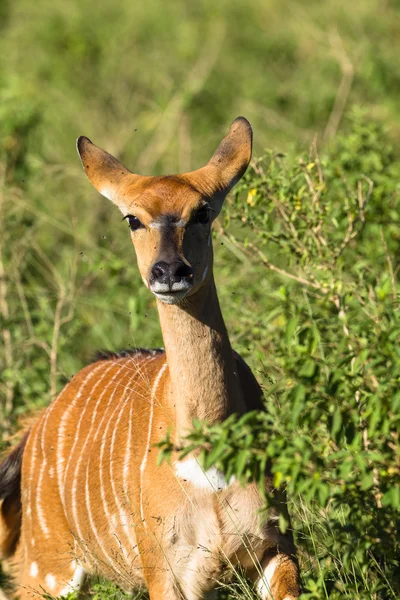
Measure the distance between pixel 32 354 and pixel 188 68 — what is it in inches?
258

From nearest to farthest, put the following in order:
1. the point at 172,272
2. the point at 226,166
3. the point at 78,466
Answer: the point at 172,272 < the point at 226,166 < the point at 78,466

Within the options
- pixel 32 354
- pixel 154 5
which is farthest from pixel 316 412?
pixel 154 5

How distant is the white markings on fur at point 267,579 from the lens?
4.23m

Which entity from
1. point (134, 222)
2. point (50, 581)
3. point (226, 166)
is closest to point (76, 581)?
point (50, 581)

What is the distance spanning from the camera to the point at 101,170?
470 cm

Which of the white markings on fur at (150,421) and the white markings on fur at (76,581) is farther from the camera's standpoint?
the white markings on fur at (76,581)

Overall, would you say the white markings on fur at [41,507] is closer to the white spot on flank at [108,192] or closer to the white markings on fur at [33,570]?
the white markings on fur at [33,570]

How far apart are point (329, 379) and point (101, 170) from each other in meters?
1.71

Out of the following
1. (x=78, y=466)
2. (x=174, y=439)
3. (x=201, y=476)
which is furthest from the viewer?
(x=78, y=466)

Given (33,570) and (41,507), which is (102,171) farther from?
(33,570)

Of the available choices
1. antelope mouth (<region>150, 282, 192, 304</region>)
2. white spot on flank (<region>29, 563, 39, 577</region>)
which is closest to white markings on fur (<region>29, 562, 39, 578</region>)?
white spot on flank (<region>29, 563, 39, 577</region>)

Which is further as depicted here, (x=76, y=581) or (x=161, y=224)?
(x=76, y=581)

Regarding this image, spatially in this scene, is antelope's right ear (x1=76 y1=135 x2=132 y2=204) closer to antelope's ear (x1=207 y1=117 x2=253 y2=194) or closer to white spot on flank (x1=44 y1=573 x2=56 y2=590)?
antelope's ear (x1=207 y1=117 x2=253 y2=194)

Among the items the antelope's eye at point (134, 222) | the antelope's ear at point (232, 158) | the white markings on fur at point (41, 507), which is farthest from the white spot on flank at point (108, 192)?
the white markings on fur at point (41, 507)
